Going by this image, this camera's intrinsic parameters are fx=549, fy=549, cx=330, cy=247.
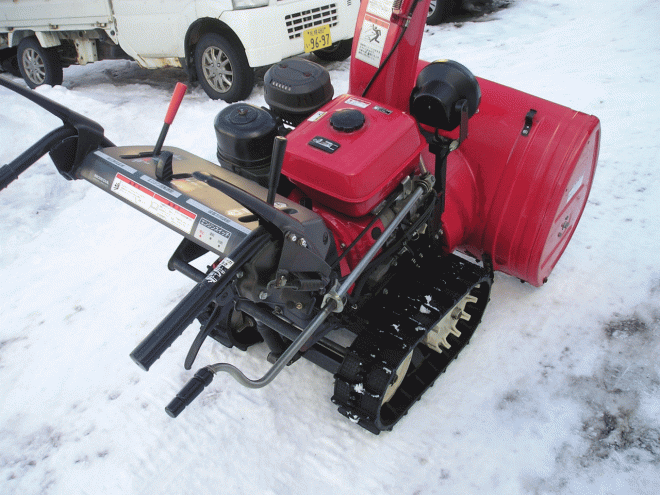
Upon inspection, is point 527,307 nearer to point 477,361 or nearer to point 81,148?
point 477,361

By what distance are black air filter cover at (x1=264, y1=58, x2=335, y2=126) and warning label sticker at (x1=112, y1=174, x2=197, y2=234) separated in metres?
0.78

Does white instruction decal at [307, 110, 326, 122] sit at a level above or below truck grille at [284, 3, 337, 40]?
above

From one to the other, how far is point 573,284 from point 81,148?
252 cm

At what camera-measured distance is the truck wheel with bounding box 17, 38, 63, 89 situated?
218 inches

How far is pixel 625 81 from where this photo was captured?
4.77 metres

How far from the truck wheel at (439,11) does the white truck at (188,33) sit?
4.49 feet

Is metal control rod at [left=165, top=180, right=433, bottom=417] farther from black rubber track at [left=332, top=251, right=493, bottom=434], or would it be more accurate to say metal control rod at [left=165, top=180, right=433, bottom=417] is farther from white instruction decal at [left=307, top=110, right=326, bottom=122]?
white instruction decal at [left=307, top=110, right=326, bottom=122]

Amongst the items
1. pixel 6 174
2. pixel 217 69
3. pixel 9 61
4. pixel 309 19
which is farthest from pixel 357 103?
pixel 9 61

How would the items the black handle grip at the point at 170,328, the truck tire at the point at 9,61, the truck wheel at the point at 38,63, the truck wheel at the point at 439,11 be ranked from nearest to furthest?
the black handle grip at the point at 170,328 → the truck wheel at the point at 38,63 → the truck wheel at the point at 439,11 → the truck tire at the point at 9,61

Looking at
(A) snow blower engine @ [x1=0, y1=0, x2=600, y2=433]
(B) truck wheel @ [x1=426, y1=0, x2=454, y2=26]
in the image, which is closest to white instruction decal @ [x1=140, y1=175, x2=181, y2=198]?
(A) snow blower engine @ [x1=0, y1=0, x2=600, y2=433]

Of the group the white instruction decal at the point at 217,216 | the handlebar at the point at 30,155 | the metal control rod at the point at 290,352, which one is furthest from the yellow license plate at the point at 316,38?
the white instruction decal at the point at 217,216

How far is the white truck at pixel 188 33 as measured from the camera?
452 cm

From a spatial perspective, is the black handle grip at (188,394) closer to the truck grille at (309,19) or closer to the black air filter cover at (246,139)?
the black air filter cover at (246,139)

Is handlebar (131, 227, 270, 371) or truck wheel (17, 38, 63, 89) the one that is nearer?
handlebar (131, 227, 270, 371)
